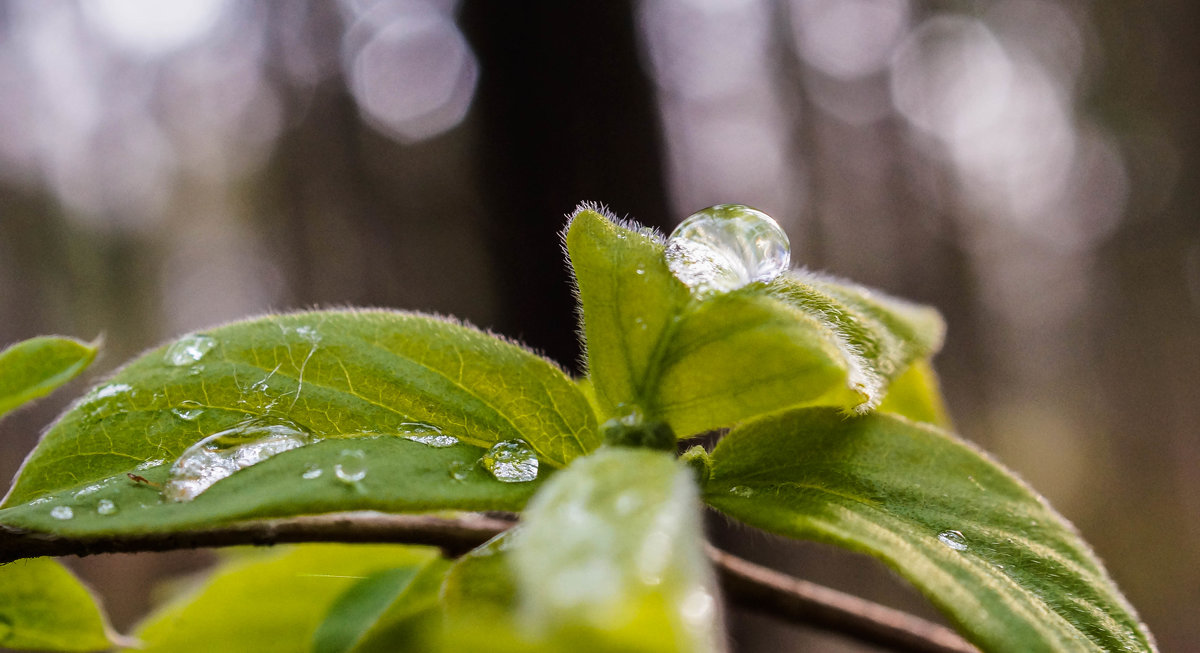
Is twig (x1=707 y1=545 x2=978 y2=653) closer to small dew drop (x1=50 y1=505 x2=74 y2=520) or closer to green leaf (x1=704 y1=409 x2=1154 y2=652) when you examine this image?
green leaf (x1=704 y1=409 x2=1154 y2=652)

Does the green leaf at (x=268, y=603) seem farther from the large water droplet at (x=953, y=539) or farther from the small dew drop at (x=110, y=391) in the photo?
the large water droplet at (x=953, y=539)

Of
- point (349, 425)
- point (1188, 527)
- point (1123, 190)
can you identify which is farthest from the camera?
point (1123, 190)

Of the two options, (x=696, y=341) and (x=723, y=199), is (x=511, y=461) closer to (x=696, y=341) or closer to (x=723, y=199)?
(x=696, y=341)

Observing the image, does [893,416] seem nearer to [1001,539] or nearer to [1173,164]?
[1001,539]

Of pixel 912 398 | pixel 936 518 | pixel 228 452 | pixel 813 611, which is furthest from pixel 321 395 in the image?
pixel 912 398

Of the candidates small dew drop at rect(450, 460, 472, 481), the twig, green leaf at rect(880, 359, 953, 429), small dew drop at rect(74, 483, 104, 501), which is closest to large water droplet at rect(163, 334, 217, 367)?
small dew drop at rect(74, 483, 104, 501)

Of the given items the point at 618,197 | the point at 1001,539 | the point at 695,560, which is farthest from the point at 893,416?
the point at 618,197

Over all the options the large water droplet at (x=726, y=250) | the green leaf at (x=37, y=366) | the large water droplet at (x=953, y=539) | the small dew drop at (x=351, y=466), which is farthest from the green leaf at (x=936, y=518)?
the green leaf at (x=37, y=366)

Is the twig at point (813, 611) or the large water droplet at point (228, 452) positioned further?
the twig at point (813, 611)

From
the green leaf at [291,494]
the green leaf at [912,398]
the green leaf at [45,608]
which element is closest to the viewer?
the green leaf at [291,494]
